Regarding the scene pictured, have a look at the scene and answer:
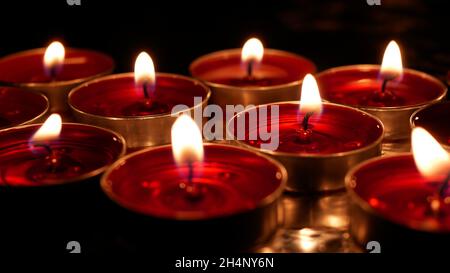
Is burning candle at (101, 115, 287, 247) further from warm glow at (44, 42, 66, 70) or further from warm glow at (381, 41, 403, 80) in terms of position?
warm glow at (44, 42, 66, 70)

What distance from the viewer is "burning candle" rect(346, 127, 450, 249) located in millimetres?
1082

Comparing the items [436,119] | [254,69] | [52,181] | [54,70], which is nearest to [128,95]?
[54,70]

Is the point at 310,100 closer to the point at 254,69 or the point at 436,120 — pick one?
the point at 436,120

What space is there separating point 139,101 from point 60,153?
1.02ft

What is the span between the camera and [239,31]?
238cm

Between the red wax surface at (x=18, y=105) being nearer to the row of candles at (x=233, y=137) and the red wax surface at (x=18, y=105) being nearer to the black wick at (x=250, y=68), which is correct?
the row of candles at (x=233, y=137)

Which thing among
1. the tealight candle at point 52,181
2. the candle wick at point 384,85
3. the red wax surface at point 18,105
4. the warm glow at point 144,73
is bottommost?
the tealight candle at point 52,181

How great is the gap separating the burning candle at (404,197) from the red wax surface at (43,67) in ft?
2.80

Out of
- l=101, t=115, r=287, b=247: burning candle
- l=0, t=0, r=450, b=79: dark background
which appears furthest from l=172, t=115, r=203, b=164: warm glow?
l=0, t=0, r=450, b=79: dark background

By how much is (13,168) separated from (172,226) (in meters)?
0.47

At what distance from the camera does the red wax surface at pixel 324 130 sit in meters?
1.45

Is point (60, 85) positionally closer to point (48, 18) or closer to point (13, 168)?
point (13, 168)

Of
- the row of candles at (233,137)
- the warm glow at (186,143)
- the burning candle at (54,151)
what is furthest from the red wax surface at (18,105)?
the warm glow at (186,143)
